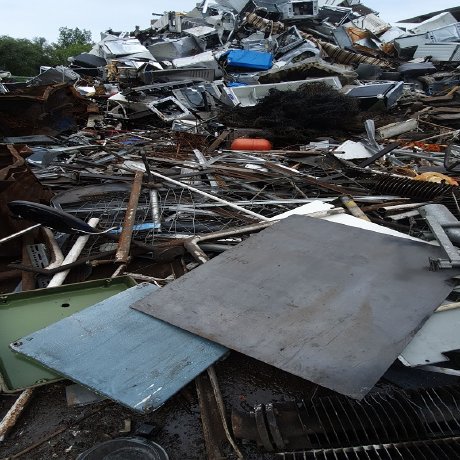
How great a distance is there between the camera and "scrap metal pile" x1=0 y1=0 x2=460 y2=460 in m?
1.98

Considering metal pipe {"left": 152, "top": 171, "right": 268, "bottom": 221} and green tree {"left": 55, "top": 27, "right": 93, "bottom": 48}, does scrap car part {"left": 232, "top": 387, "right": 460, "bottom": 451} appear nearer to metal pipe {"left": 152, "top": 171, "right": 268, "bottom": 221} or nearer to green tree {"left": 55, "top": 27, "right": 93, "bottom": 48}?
metal pipe {"left": 152, "top": 171, "right": 268, "bottom": 221}

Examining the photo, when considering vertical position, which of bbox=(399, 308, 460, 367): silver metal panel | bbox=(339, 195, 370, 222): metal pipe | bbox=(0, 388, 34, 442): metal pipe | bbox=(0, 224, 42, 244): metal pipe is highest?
bbox=(0, 224, 42, 244): metal pipe

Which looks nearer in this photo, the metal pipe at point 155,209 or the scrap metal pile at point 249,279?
the scrap metal pile at point 249,279

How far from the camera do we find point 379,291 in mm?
2678

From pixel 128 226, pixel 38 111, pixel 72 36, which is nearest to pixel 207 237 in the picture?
pixel 128 226

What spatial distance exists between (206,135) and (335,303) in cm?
643

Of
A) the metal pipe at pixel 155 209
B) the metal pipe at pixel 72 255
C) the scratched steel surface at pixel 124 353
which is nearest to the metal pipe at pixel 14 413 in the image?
the scratched steel surface at pixel 124 353

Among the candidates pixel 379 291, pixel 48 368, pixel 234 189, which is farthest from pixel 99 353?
pixel 234 189

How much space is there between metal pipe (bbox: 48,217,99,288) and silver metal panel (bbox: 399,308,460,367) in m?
2.36

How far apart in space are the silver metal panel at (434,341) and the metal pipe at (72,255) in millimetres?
2361

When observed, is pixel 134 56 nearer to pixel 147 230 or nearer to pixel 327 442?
pixel 147 230

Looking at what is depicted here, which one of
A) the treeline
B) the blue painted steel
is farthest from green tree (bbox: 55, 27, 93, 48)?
the blue painted steel

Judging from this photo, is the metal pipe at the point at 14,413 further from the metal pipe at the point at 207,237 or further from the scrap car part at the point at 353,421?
the metal pipe at the point at 207,237

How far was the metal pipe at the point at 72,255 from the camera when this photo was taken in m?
3.18
